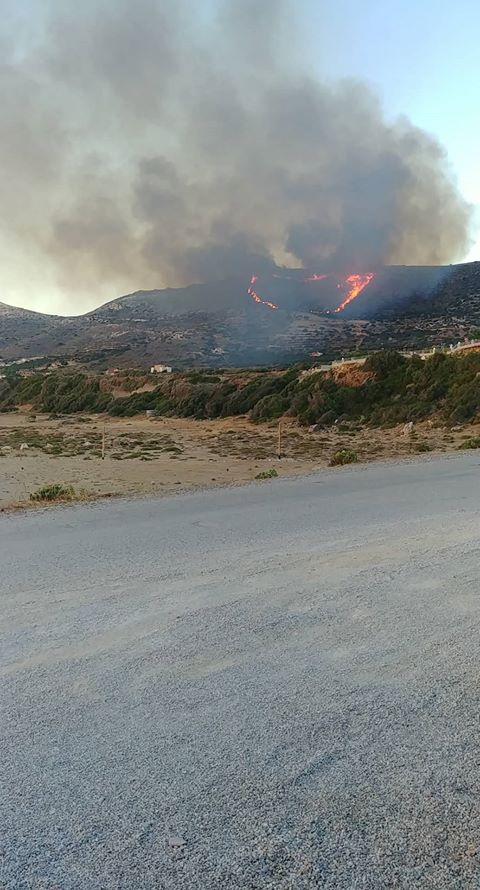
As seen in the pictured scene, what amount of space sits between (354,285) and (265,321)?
3097 cm

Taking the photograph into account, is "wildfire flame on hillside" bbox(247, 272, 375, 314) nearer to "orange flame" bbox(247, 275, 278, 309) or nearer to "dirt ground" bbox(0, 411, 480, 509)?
"orange flame" bbox(247, 275, 278, 309)

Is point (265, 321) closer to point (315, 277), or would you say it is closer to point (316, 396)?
point (315, 277)

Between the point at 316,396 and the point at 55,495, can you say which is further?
the point at 316,396

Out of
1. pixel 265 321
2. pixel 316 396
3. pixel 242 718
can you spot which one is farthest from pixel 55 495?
pixel 265 321

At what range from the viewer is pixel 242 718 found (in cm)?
292

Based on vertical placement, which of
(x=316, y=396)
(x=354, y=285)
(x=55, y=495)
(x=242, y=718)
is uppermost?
(x=354, y=285)

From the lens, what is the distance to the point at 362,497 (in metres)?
9.23

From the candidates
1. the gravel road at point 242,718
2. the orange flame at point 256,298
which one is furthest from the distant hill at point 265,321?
the gravel road at point 242,718

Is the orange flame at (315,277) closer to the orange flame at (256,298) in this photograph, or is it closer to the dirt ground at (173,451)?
the orange flame at (256,298)

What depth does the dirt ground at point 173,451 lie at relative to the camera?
1388cm

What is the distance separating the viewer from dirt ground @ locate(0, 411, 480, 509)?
1388 centimetres

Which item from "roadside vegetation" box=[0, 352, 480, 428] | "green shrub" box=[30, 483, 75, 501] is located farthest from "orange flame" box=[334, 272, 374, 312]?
"green shrub" box=[30, 483, 75, 501]

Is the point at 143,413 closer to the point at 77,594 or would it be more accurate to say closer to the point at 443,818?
the point at 77,594

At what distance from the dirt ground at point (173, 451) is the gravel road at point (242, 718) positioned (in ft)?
17.8
